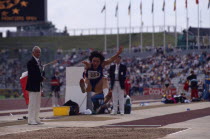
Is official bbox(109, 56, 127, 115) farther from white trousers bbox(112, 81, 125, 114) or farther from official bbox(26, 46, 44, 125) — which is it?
official bbox(26, 46, 44, 125)

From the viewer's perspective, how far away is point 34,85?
17.1 meters

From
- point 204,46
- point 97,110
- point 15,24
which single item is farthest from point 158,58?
point 97,110

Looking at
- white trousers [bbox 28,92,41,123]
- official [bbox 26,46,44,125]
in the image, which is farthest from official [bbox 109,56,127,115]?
white trousers [bbox 28,92,41,123]

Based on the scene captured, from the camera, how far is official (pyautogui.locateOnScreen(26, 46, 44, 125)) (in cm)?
1697

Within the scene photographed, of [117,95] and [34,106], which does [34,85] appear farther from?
[117,95]

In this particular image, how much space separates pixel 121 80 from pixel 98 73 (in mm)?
7415

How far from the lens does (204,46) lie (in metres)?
62.7

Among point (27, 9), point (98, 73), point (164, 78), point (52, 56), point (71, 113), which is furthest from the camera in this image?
point (164, 78)

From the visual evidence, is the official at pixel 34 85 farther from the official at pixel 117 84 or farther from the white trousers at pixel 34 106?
the official at pixel 117 84

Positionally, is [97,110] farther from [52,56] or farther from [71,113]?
[52,56]

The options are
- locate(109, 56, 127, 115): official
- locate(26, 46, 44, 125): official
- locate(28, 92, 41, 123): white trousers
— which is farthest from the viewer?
locate(109, 56, 127, 115): official

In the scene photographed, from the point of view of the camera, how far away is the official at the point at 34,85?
1697cm

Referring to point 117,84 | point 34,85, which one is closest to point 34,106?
point 34,85

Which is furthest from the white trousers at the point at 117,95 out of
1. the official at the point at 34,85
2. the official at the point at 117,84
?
the official at the point at 34,85
